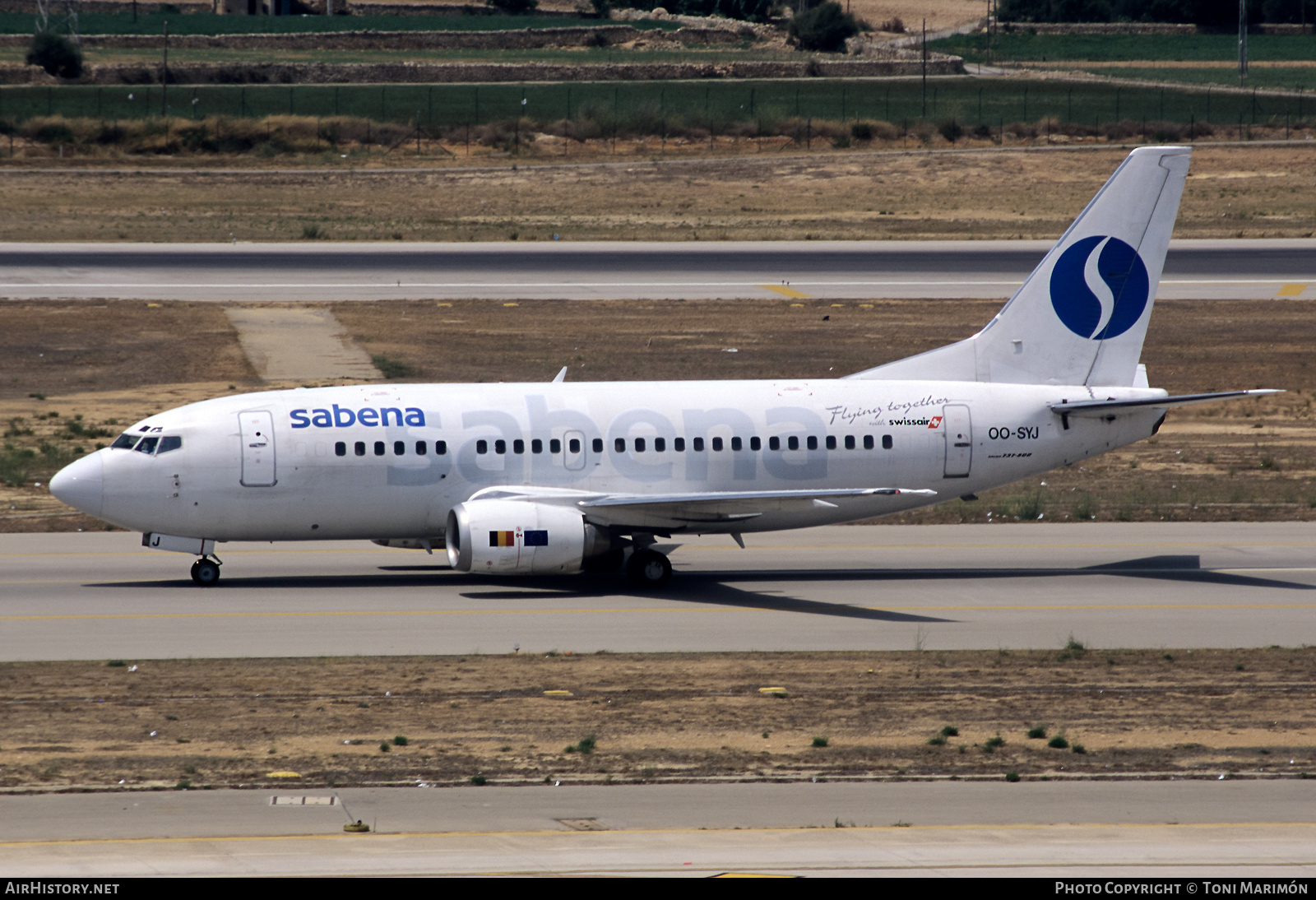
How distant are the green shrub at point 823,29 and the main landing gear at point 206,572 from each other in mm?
161864

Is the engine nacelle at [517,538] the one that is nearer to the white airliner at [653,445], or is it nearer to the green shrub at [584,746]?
the white airliner at [653,445]

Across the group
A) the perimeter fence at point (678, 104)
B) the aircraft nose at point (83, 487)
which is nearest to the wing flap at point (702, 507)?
the aircraft nose at point (83, 487)

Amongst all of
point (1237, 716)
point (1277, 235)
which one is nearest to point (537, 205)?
point (1277, 235)

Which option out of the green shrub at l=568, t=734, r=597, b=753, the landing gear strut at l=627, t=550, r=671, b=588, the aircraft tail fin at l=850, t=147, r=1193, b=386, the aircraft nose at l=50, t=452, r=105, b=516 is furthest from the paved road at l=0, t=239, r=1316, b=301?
the green shrub at l=568, t=734, r=597, b=753

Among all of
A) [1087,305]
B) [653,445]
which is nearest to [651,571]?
[653,445]

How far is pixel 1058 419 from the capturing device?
3309cm

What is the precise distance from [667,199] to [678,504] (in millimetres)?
72457

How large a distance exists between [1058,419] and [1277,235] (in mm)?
61208

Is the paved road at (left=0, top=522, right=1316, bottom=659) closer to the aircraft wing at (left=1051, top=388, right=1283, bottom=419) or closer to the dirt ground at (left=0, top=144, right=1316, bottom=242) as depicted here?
the aircraft wing at (left=1051, top=388, right=1283, bottom=419)

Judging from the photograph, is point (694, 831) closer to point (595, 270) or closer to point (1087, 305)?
point (1087, 305)

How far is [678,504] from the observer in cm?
3027

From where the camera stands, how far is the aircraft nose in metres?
30.2

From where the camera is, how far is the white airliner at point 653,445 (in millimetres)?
30422

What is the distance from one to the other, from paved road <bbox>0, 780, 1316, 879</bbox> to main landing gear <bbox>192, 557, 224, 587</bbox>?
44.7ft
